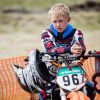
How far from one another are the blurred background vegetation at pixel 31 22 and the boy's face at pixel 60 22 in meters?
9.72

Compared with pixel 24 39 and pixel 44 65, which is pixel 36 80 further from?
pixel 24 39

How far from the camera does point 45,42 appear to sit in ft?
28.4

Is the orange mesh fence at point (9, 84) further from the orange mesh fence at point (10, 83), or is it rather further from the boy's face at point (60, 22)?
the boy's face at point (60, 22)

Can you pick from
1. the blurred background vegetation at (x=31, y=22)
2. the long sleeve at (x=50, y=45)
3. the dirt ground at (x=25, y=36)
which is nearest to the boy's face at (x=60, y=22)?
the long sleeve at (x=50, y=45)

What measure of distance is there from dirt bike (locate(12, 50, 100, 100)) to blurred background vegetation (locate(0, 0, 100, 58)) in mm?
9813

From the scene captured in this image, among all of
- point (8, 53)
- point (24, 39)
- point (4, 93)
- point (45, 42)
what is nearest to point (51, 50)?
point (45, 42)

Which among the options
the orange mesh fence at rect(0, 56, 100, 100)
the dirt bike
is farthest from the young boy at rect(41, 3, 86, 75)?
the orange mesh fence at rect(0, 56, 100, 100)

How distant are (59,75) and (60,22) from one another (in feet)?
2.16

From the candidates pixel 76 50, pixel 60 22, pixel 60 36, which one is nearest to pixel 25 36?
Result: pixel 60 36

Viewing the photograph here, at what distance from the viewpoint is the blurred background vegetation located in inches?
832

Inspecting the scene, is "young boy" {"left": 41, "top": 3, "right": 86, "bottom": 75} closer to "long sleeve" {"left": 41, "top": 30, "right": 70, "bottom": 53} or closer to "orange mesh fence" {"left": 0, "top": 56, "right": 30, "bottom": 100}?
A: "long sleeve" {"left": 41, "top": 30, "right": 70, "bottom": 53}

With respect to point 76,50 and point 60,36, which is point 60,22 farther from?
point 76,50

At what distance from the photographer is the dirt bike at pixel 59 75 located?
8109 mm

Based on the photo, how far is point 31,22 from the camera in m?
26.8
